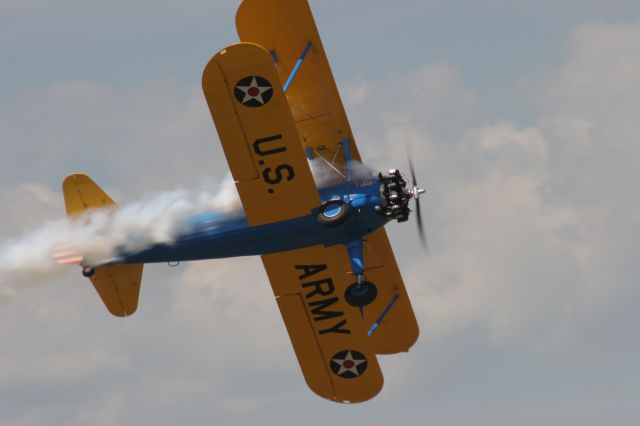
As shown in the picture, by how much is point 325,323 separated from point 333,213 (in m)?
3.06

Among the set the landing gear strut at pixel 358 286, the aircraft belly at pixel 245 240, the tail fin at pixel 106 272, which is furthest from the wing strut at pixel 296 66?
the tail fin at pixel 106 272

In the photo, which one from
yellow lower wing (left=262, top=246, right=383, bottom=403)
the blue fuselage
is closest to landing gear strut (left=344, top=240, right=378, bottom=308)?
the blue fuselage

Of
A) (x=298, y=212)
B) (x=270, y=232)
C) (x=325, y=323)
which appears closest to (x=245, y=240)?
(x=270, y=232)

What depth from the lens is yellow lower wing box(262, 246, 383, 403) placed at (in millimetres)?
23188

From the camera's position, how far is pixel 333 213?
849 inches

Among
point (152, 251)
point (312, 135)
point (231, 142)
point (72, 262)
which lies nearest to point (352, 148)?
point (312, 135)

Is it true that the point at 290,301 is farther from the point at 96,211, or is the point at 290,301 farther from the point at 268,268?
the point at 96,211

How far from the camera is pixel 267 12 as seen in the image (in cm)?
2188

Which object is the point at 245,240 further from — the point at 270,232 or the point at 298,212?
the point at 298,212

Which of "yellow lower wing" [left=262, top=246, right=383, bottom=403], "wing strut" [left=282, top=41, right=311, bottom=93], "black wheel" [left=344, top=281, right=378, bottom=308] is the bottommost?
"black wheel" [left=344, top=281, right=378, bottom=308]

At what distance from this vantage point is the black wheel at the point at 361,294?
21734 millimetres

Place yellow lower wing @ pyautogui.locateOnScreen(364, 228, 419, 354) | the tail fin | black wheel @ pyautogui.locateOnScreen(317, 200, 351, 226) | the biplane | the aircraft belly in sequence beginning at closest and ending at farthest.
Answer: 1. the biplane
2. black wheel @ pyautogui.locateOnScreen(317, 200, 351, 226)
3. the aircraft belly
4. the tail fin
5. yellow lower wing @ pyautogui.locateOnScreen(364, 228, 419, 354)

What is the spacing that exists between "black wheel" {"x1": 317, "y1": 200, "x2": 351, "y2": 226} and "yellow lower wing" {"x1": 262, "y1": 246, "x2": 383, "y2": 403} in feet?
4.50

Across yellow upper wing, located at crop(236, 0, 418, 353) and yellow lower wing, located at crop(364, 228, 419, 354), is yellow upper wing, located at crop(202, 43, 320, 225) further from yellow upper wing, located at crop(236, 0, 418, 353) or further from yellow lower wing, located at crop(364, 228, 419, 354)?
yellow lower wing, located at crop(364, 228, 419, 354)
